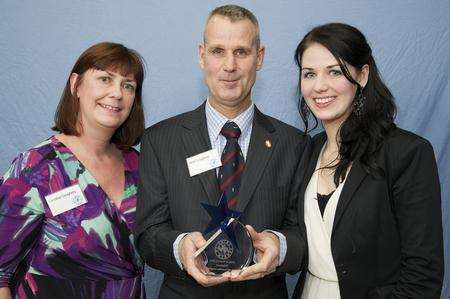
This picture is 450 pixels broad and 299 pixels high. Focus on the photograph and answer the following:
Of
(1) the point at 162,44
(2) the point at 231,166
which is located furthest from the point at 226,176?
(1) the point at 162,44

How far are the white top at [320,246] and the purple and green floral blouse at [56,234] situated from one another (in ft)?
2.69

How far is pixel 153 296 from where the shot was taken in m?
3.23

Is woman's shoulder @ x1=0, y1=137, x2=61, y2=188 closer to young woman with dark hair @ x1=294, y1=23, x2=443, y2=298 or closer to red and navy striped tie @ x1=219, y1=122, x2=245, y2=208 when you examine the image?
red and navy striped tie @ x1=219, y1=122, x2=245, y2=208

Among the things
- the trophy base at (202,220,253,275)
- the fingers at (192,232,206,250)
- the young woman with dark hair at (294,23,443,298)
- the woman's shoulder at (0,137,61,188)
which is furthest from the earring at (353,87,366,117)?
the woman's shoulder at (0,137,61,188)

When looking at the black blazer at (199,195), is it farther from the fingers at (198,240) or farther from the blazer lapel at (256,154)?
the fingers at (198,240)

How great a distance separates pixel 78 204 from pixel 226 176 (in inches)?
26.0

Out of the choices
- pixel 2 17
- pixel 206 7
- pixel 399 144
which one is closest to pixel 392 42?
pixel 206 7

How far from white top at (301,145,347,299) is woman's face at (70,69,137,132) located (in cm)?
95

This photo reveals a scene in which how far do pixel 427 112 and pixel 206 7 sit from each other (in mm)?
1546

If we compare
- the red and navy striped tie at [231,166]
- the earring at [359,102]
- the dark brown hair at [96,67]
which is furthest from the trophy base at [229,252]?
the dark brown hair at [96,67]

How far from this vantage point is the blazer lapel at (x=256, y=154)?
6.37 feet

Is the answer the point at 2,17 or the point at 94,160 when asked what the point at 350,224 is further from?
the point at 2,17

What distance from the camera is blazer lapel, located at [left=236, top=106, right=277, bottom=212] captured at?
6.37 ft

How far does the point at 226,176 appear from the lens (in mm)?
1991
